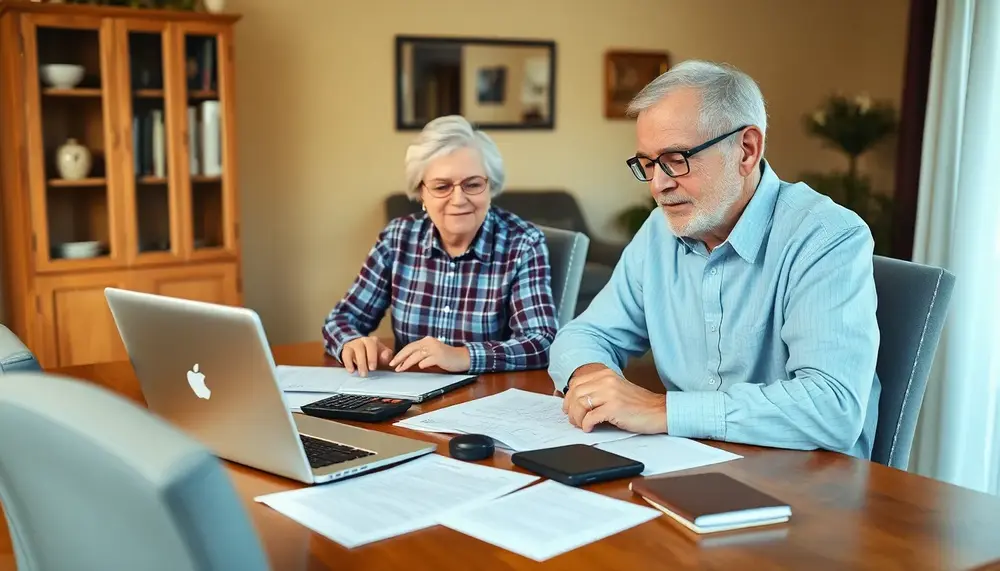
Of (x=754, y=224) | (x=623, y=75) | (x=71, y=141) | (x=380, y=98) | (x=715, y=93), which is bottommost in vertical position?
(x=754, y=224)

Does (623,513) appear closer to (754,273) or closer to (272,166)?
(754,273)

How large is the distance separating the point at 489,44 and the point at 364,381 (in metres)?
3.29

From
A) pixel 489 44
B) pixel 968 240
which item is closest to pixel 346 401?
pixel 968 240

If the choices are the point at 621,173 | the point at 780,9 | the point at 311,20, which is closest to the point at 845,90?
the point at 780,9

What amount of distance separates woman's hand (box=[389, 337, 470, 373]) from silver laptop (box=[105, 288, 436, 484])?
46 cm

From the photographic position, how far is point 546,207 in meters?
4.92

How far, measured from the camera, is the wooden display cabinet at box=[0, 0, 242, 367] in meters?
3.55

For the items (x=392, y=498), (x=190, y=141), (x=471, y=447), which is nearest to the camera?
(x=392, y=498)

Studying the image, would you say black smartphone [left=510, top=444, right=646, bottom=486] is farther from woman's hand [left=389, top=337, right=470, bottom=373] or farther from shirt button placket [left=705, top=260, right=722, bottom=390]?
woman's hand [left=389, top=337, right=470, bottom=373]

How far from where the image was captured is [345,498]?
1.21 metres

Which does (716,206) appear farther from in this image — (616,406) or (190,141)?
(190,141)

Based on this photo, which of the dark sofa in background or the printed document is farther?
the dark sofa in background

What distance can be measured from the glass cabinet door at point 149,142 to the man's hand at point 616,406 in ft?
8.84

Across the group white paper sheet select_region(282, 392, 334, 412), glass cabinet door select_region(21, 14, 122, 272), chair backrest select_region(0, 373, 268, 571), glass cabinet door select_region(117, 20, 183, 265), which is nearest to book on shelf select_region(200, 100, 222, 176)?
glass cabinet door select_region(117, 20, 183, 265)
